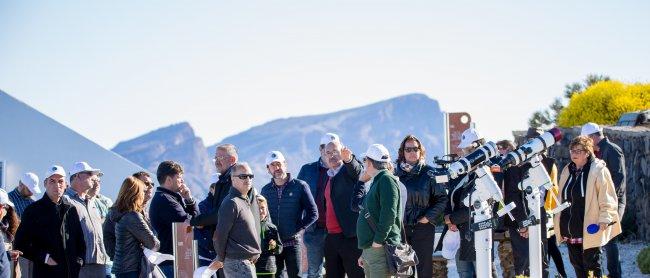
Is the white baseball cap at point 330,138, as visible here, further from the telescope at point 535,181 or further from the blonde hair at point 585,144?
the telescope at point 535,181

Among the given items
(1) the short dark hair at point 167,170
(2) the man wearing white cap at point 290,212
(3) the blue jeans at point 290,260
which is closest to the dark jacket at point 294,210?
(2) the man wearing white cap at point 290,212

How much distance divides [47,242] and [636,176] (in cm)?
924

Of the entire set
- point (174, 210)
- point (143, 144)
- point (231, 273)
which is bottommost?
point (231, 273)

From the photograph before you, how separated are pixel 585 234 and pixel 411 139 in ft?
6.98

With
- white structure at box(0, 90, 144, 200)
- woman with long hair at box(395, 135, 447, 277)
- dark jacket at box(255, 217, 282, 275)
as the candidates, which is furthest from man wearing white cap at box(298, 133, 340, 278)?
white structure at box(0, 90, 144, 200)

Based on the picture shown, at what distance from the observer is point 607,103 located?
20.3 meters

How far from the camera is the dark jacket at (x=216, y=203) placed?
10898mm

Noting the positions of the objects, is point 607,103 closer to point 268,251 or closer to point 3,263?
point 268,251

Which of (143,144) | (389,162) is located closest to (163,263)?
(389,162)

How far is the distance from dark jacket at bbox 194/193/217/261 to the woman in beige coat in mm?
3779

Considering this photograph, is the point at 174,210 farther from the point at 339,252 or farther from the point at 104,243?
the point at 339,252

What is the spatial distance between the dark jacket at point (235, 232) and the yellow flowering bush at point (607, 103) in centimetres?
1164

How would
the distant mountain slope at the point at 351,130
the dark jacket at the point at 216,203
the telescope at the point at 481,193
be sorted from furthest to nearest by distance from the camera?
the distant mountain slope at the point at 351,130, the dark jacket at the point at 216,203, the telescope at the point at 481,193

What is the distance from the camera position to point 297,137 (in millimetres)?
119625
